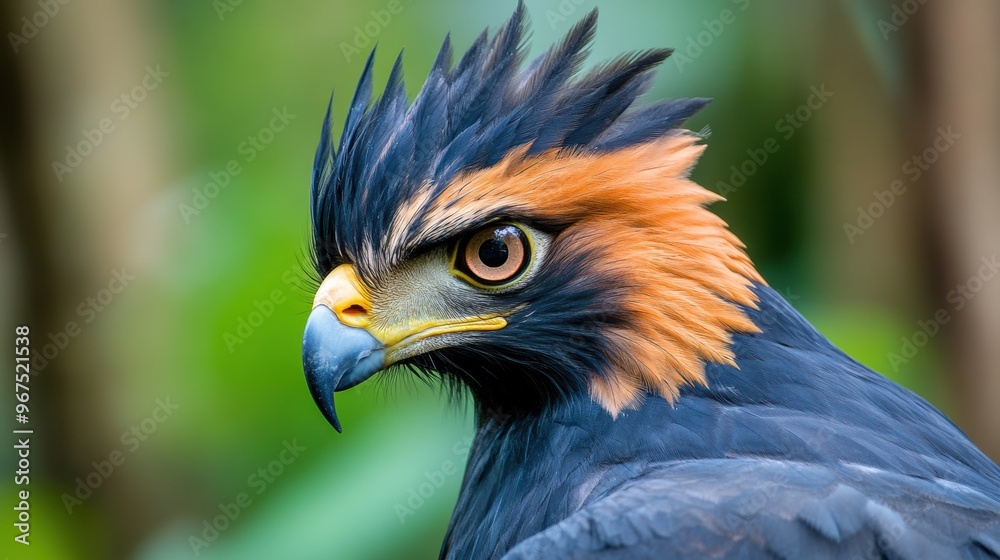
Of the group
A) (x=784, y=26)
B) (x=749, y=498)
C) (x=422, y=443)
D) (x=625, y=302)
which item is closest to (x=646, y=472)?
(x=749, y=498)

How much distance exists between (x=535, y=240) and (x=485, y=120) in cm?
40

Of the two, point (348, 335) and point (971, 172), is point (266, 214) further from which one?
point (971, 172)

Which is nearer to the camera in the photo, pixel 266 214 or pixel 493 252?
pixel 493 252

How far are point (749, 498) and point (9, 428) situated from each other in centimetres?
550

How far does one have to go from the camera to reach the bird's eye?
2.92 meters

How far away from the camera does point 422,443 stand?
4852mm

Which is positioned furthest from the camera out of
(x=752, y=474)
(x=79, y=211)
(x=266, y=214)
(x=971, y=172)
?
(x=79, y=211)

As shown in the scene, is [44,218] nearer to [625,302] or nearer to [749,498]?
[625,302]

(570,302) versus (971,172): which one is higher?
Answer: (971,172)

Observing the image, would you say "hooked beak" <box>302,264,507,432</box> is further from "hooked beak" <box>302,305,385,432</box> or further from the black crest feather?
the black crest feather

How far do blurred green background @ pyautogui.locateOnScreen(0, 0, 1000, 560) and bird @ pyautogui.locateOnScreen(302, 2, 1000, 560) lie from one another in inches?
89.7

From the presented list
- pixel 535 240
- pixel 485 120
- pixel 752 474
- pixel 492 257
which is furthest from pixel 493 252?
pixel 752 474

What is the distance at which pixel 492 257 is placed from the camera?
9.68 feet

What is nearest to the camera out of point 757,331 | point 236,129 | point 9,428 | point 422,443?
point 757,331
